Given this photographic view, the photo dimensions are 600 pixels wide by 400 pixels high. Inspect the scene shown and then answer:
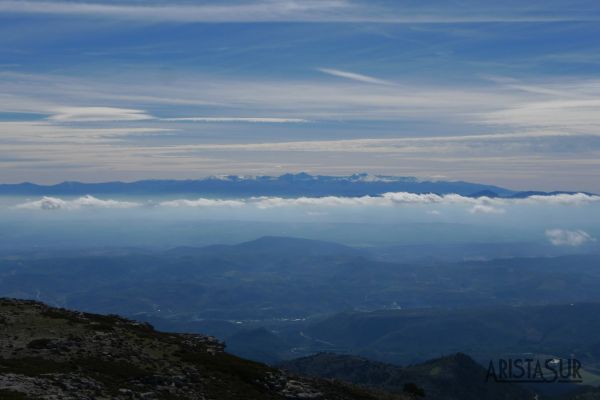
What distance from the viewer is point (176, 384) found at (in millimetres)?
55125

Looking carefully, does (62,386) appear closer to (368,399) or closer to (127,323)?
(127,323)

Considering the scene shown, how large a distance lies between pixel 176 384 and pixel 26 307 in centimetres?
2415

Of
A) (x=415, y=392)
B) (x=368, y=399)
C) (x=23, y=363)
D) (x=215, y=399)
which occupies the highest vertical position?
(x=23, y=363)

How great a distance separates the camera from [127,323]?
76.2m

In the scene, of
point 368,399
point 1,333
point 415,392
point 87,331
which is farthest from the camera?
point 415,392

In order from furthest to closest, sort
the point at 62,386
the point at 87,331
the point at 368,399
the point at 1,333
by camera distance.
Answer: the point at 368,399 < the point at 87,331 < the point at 1,333 < the point at 62,386

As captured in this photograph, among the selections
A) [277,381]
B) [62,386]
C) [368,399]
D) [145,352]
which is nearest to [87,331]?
[145,352]

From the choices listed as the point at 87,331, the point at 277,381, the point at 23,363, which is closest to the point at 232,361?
the point at 277,381

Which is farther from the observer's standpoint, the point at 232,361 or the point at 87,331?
the point at 232,361

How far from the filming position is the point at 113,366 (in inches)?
2174

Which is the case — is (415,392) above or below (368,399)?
below

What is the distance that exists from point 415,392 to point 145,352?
59134 millimetres

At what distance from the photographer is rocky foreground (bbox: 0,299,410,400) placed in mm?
49344

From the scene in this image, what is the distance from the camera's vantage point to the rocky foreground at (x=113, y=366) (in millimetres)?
49344
